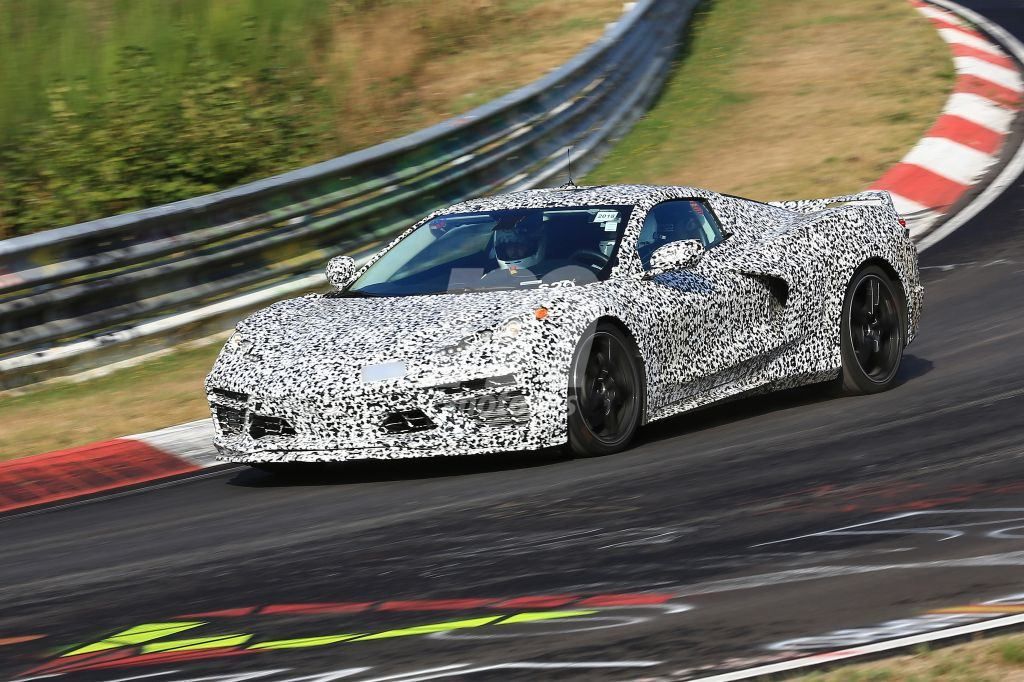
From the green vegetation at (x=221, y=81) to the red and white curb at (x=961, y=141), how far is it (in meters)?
4.12

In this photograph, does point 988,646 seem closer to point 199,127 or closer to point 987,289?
point 987,289

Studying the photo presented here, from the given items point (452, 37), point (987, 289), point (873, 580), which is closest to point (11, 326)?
point (987, 289)

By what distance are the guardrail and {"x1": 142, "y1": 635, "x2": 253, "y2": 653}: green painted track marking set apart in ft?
18.0

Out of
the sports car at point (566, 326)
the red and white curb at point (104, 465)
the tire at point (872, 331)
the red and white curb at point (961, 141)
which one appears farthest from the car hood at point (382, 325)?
the red and white curb at point (961, 141)

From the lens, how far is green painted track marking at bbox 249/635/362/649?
4469mm

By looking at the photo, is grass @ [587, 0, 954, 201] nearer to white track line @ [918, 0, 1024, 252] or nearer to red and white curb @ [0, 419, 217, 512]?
white track line @ [918, 0, 1024, 252]

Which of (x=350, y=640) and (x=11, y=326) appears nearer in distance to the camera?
(x=350, y=640)

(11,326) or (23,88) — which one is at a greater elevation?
(23,88)

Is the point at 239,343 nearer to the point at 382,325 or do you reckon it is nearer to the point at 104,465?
A: the point at 382,325

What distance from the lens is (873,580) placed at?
15.0ft

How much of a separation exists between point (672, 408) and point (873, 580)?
2930mm

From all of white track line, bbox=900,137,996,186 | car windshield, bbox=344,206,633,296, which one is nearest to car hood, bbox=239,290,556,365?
car windshield, bbox=344,206,633,296

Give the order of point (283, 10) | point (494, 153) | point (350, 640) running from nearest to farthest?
point (350, 640)
point (494, 153)
point (283, 10)

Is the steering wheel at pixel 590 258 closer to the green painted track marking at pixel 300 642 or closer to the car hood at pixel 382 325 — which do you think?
the car hood at pixel 382 325
